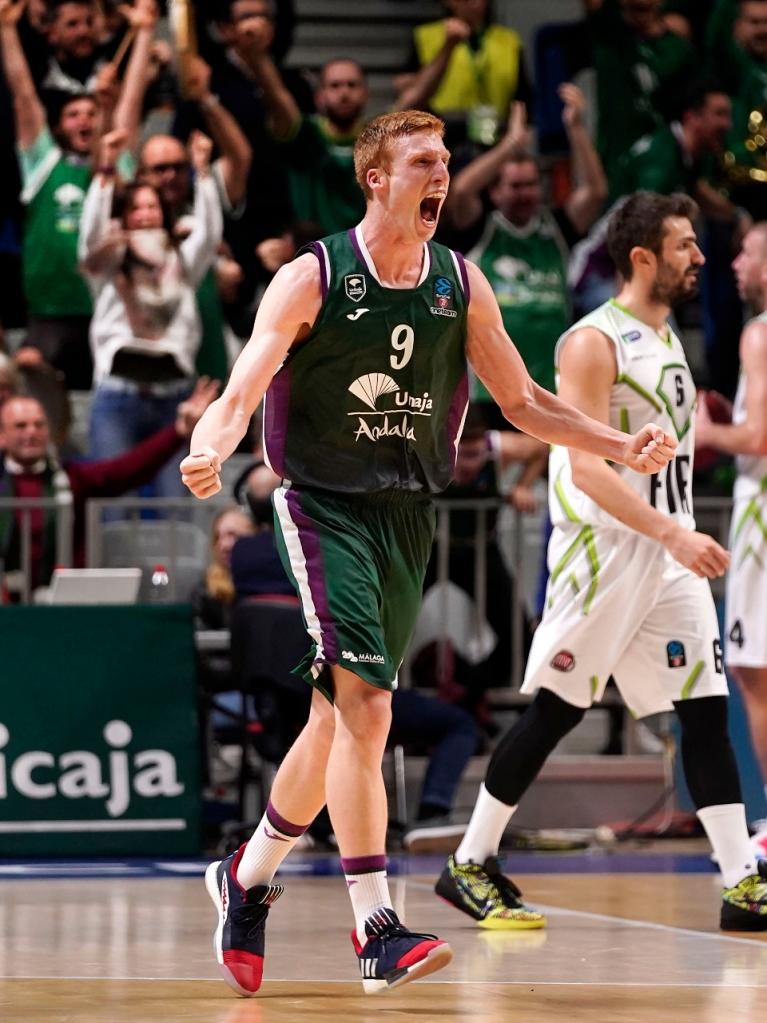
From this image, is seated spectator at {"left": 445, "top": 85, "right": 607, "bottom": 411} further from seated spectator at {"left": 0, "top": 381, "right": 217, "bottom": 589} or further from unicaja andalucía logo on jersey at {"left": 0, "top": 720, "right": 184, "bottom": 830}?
unicaja andalucía logo on jersey at {"left": 0, "top": 720, "right": 184, "bottom": 830}

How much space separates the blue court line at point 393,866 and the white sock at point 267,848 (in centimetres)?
298

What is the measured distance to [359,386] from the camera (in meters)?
4.62

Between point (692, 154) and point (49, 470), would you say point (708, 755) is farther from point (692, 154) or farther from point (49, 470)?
point (692, 154)

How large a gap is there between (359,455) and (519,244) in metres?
6.91

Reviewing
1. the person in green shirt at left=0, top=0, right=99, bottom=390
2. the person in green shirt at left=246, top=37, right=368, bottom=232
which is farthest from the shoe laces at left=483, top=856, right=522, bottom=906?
the person in green shirt at left=246, top=37, right=368, bottom=232

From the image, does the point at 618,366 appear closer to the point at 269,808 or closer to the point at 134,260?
the point at 269,808

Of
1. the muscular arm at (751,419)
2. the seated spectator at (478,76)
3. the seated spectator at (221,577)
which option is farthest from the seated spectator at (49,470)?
the seated spectator at (478,76)

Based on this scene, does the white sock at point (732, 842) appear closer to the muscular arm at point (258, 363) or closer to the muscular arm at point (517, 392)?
the muscular arm at point (517, 392)

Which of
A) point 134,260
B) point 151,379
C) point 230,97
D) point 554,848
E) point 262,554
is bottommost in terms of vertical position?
point 554,848

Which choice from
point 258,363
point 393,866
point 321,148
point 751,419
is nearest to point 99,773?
point 393,866

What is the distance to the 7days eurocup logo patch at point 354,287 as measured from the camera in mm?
4609

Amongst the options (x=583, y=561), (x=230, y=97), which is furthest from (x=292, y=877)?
(x=230, y=97)

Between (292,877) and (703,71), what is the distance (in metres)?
7.41

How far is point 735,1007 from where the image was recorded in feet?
14.0
